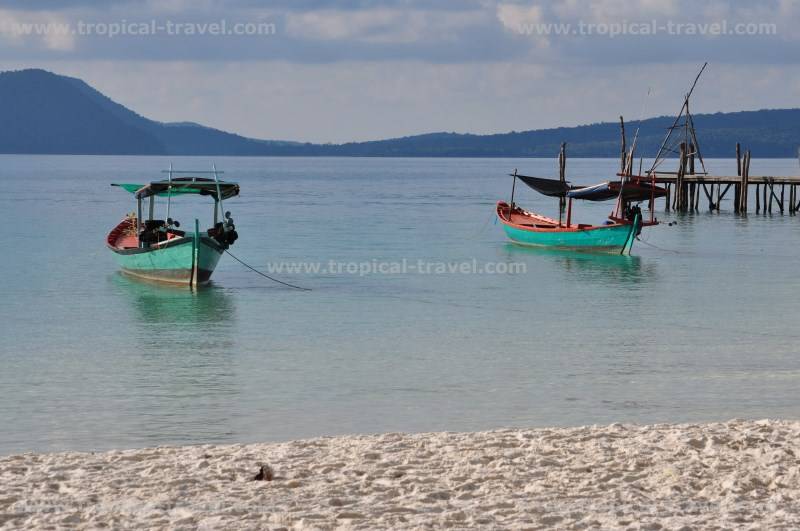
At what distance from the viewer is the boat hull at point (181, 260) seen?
30.2 metres

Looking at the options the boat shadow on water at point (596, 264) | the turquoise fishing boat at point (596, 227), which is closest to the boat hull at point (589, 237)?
the turquoise fishing boat at point (596, 227)

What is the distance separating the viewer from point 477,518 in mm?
8797

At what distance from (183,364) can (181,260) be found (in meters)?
11.5

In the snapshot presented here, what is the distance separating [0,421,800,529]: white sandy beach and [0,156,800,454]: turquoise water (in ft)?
8.70

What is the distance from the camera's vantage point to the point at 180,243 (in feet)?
99.3

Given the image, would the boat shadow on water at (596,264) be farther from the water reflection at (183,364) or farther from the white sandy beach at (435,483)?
the white sandy beach at (435,483)

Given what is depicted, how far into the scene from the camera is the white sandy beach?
28.9 ft

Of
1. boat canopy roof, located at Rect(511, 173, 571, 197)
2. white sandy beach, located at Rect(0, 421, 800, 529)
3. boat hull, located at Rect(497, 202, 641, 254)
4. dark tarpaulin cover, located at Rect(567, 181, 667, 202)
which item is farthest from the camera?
boat canopy roof, located at Rect(511, 173, 571, 197)

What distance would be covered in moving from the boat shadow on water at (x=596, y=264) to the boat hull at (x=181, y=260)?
1115 centimetres

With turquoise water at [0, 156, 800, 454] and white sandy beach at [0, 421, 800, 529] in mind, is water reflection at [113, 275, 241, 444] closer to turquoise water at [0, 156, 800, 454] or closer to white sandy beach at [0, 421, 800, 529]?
turquoise water at [0, 156, 800, 454]

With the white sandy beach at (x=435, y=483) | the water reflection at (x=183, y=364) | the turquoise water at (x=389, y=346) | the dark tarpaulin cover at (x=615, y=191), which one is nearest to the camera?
the white sandy beach at (x=435, y=483)

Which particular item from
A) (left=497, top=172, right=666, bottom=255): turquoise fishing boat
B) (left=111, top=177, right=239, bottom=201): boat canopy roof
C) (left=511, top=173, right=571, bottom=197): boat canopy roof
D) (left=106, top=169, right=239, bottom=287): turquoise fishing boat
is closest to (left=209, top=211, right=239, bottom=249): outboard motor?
(left=106, top=169, right=239, bottom=287): turquoise fishing boat

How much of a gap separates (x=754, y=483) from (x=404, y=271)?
2725 cm

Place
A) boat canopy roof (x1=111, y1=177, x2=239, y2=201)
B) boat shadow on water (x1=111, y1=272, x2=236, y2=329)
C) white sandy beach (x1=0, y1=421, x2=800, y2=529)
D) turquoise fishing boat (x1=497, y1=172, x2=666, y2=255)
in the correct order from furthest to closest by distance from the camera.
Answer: turquoise fishing boat (x1=497, y1=172, x2=666, y2=255) → boat canopy roof (x1=111, y1=177, x2=239, y2=201) → boat shadow on water (x1=111, y1=272, x2=236, y2=329) → white sandy beach (x1=0, y1=421, x2=800, y2=529)
